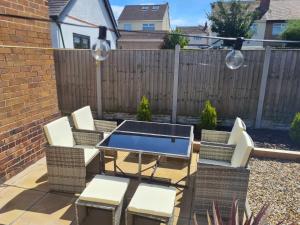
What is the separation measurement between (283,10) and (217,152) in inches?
950

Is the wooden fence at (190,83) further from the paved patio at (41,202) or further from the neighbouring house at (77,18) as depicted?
the paved patio at (41,202)

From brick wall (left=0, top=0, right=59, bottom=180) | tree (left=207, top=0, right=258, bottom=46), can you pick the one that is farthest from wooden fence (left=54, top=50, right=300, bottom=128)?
tree (left=207, top=0, right=258, bottom=46)

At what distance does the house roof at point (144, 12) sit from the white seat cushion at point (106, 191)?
28528 millimetres

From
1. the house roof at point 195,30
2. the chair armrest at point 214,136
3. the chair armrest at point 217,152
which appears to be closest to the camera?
the chair armrest at point 217,152

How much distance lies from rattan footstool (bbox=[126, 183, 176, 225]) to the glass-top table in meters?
0.51

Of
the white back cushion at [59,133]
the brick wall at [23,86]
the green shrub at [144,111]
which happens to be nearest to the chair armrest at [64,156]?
the white back cushion at [59,133]

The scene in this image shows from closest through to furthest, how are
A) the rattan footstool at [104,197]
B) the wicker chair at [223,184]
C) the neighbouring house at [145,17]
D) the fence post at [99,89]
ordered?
the rattan footstool at [104,197]
the wicker chair at [223,184]
the fence post at [99,89]
the neighbouring house at [145,17]

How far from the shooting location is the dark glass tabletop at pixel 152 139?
2951 millimetres

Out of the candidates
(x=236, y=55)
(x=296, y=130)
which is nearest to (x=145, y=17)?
(x=296, y=130)

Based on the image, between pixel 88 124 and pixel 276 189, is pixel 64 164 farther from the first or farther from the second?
pixel 276 189

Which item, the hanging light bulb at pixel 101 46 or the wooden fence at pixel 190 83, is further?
the wooden fence at pixel 190 83

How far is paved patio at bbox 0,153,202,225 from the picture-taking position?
254cm

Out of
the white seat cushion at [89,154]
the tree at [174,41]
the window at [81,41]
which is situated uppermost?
the tree at [174,41]

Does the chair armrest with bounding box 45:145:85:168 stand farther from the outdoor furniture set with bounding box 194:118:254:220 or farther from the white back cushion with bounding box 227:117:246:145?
the white back cushion with bounding box 227:117:246:145
